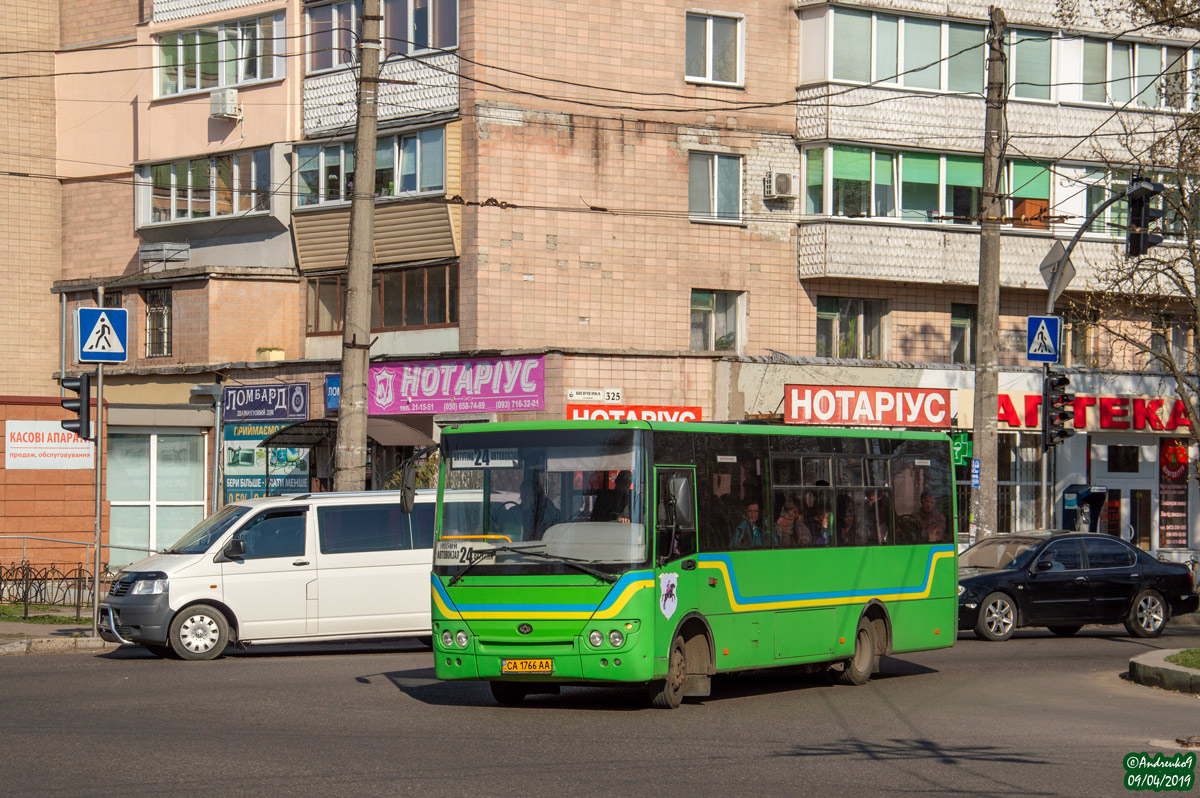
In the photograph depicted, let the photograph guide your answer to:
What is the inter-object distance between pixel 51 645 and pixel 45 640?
9cm

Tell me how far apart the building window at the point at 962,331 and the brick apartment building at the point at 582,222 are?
0.08m

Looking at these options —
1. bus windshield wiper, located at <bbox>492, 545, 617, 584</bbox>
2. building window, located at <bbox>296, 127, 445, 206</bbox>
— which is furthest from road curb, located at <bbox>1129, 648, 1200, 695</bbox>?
building window, located at <bbox>296, 127, 445, 206</bbox>

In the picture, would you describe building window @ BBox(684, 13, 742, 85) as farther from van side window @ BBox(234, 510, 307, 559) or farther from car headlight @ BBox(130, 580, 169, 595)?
car headlight @ BBox(130, 580, 169, 595)

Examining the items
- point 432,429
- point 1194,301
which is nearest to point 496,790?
point 1194,301

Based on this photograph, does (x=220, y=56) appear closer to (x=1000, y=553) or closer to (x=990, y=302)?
(x=990, y=302)

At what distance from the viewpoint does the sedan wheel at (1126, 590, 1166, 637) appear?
856 inches

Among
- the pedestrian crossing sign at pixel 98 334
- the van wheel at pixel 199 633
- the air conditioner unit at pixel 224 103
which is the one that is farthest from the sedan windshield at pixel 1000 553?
the air conditioner unit at pixel 224 103

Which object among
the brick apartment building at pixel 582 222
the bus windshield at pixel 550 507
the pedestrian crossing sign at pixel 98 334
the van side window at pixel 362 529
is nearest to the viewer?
the bus windshield at pixel 550 507

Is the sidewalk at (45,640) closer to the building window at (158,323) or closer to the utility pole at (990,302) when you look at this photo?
→ the utility pole at (990,302)

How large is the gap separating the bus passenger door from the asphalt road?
89cm

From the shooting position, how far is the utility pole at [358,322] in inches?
816

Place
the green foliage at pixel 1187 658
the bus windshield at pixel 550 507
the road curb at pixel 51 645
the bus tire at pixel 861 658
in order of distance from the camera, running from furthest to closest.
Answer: the road curb at pixel 51 645 → the green foliage at pixel 1187 658 → the bus tire at pixel 861 658 → the bus windshield at pixel 550 507

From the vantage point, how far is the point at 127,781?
9391mm
